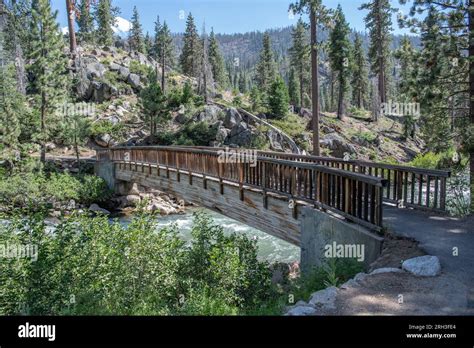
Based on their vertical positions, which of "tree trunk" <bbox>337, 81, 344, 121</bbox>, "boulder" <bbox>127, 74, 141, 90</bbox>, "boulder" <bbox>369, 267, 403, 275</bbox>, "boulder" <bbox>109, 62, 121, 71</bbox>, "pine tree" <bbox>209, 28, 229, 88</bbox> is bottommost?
"boulder" <bbox>369, 267, 403, 275</bbox>

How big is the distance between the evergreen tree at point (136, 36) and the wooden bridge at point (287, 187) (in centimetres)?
5894

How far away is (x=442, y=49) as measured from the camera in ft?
31.7

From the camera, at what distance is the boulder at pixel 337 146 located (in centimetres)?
3226

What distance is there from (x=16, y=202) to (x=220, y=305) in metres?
21.4

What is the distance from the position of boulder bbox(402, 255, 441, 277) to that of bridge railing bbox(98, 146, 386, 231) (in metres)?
1.13

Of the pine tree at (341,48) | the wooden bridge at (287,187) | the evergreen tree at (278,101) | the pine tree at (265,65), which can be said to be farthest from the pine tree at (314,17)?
the pine tree at (265,65)

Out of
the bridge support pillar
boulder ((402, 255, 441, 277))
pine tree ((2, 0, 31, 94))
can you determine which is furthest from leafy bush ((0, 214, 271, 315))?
pine tree ((2, 0, 31, 94))

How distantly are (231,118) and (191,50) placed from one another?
31.7 metres

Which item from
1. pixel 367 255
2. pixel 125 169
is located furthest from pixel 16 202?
pixel 367 255

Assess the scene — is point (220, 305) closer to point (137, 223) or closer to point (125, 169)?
point (137, 223)

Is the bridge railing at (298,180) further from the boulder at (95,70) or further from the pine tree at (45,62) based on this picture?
the boulder at (95,70)

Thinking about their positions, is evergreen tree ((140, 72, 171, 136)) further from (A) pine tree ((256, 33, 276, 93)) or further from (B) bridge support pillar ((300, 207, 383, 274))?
(A) pine tree ((256, 33, 276, 93))

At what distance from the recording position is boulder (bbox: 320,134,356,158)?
32256mm

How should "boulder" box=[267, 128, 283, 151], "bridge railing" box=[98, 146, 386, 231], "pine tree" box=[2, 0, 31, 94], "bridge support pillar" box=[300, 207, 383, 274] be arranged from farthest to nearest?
"boulder" box=[267, 128, 283, 151]
"pine tree" box=[2, 0, 31, 94]
"bridge railing" box=[98, 146, 386, 231]
"bridge support pillar" box=[300, 207, 383, 274]
